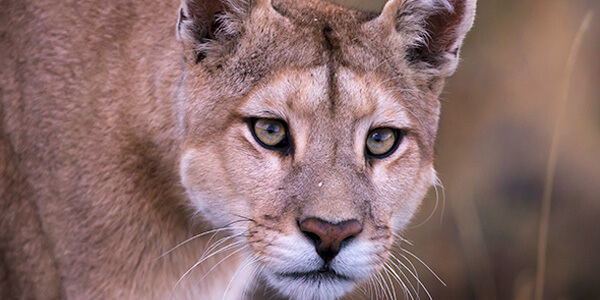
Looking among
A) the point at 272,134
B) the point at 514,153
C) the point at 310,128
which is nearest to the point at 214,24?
the point at 272,134

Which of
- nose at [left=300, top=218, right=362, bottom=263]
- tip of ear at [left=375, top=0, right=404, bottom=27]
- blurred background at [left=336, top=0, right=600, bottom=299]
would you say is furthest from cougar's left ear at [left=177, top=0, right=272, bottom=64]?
blurred background at [left=336, top=0, right=600, bottom=299]

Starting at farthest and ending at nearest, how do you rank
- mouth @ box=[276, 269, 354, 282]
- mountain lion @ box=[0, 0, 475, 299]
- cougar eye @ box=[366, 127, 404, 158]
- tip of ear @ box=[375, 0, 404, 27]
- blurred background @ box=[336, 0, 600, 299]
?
blurred background @ box=[336, 0, 600, 299] → tip of ear @ box=[375, 0, 404, 27] → cougar eye @ box=[366, 127, 404, 158] → mountain lion @ box=[0, 0, 475, 299] → mouth @ box=[276, 269, 354, 282]

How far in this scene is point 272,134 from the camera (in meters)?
3.26

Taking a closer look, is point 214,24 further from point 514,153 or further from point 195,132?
point 514,153

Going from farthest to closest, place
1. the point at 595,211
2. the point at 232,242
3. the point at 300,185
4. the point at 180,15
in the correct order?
the point at 595,211
the point at 232,242
the point at 180,15
the point at 300,185

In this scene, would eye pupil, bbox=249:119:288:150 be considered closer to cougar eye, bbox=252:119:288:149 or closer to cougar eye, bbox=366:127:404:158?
cougar eye, bbox=252:119:288:149

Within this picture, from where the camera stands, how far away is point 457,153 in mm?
6363

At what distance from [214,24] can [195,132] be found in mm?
510

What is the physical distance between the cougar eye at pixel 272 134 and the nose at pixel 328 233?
0.46m

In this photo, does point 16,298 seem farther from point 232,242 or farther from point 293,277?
point 293,277

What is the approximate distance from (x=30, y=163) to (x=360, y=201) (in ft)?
4.95

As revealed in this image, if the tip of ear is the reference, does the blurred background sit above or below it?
below

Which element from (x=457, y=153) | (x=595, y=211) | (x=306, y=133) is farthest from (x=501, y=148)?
(x=306, y=133)

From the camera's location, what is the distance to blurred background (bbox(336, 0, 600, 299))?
592 centimetres
